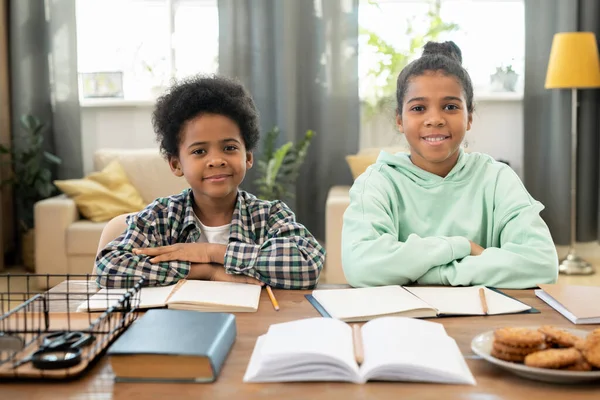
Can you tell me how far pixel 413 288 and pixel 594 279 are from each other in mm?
3194

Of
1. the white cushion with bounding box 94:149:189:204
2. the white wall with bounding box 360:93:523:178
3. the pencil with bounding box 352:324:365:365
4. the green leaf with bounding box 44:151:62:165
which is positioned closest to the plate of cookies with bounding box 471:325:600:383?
the pencil with bounding box 352:324:365:365

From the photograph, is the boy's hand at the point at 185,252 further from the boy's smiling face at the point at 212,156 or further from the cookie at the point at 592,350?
the cookie at the point at 592,350

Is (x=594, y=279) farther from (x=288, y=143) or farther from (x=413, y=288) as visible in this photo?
(x=413, y=288)

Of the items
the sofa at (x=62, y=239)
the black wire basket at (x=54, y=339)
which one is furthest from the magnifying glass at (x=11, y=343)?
the sofa at (x=62, y=239)

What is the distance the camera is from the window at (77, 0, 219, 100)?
4.88 m

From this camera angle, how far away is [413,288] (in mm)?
1405

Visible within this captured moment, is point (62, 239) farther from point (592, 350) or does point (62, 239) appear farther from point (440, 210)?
point (592, 350)

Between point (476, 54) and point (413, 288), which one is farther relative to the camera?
point (476, 54)

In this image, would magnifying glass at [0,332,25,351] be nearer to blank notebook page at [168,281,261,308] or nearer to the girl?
blank notebook page at [168,281,261,308]

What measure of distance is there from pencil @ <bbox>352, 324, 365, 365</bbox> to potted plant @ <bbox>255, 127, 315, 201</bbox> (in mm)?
3218

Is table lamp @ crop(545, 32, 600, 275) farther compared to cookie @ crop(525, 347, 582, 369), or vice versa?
table lamp @ crop(545, 32, 600, 275)

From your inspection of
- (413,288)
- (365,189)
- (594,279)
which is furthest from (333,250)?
(413,288)

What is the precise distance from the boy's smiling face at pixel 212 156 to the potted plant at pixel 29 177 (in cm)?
303

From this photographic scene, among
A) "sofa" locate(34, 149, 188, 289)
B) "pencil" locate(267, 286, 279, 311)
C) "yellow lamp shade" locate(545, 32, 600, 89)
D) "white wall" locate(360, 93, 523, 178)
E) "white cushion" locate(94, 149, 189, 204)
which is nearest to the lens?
"pencil" locate(267, 286, 279, 311)
